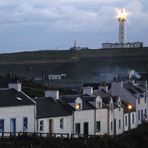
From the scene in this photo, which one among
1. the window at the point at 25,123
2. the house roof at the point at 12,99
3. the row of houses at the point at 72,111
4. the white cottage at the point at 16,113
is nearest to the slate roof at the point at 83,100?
the row of houses at the point at 72,111

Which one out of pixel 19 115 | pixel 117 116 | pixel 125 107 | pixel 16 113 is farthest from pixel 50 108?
pixel 125 107

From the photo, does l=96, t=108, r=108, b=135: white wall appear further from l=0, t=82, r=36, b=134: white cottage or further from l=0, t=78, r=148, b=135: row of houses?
l=0, t=82, r=36, b=134: white cottage

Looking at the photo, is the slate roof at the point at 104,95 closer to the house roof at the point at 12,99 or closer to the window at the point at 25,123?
the house roof at the point at 12,99

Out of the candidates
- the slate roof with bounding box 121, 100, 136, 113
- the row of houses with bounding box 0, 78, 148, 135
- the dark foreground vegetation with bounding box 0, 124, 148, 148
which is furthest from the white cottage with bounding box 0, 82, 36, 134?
the slate roof with bounding box 121, 100, 136, 113

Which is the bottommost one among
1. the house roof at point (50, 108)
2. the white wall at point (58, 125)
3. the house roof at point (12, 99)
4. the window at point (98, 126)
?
the window at point (98, 126)

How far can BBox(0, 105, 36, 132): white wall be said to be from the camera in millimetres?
52406

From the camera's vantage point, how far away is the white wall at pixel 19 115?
172 feet

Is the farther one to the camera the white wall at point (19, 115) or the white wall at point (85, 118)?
the white wall at point (85, 118)

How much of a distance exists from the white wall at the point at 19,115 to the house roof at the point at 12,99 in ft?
1.41

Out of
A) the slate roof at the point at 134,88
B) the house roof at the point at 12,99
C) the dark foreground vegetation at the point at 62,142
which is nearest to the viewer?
the dark foreground vegetation at the point at 62,142

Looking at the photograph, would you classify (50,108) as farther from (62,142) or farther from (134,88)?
(134,88)

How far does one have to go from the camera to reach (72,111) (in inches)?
2298

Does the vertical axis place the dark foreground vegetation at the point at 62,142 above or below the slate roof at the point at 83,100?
below

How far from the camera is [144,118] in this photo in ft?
248
